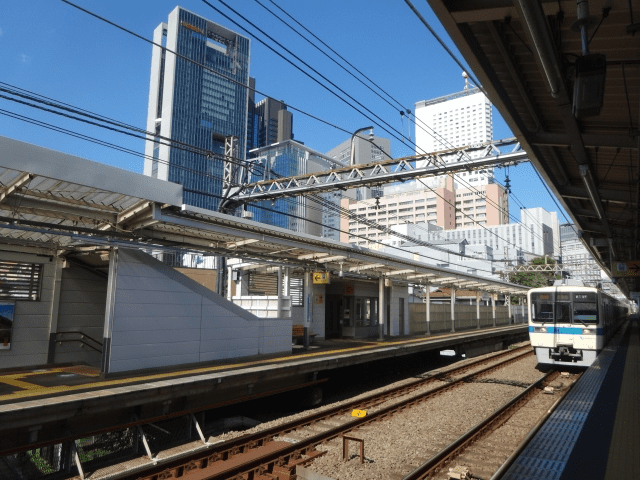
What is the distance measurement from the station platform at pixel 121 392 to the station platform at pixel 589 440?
18.8 ft

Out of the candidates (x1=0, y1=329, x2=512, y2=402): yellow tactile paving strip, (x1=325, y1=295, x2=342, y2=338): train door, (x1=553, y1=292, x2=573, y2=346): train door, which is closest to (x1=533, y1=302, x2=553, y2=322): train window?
(x1=553, y1=292, x2=573, y2=346): train door

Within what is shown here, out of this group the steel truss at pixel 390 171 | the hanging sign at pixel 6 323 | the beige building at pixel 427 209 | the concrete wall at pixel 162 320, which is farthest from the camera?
the beige building at pixel 427 209

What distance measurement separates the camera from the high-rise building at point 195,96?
110562 millimetres

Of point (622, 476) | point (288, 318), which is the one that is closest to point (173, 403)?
point (288, 318)

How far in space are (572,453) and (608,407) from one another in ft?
9.64

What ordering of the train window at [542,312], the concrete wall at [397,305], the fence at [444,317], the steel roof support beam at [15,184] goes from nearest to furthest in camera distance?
the steel roof support beam at [15,184] → the train window at [542,312] → the concrete wall at [397,305] → the fence at [444,317]

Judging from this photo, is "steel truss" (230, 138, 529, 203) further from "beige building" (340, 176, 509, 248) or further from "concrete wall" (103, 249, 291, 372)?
"beige building" (340, 176, 509, 248)

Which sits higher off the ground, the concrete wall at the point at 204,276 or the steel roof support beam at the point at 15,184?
the steel roof support beam at the point at 15,184

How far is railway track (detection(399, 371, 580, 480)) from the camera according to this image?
6539 millimetres

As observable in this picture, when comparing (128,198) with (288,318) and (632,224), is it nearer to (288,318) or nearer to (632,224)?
(288,318)

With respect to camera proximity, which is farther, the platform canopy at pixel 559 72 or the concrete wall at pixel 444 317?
the concrete wall at pixel 444 317

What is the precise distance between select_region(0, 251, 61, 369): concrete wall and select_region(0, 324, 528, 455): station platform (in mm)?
→ 505

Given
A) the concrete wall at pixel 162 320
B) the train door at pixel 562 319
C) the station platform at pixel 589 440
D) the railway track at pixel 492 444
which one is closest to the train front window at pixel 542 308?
the train door at pixel 562 319

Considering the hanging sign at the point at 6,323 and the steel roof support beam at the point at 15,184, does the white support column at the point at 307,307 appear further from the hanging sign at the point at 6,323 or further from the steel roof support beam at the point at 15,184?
the steel roof support beam at the point at 15,184
